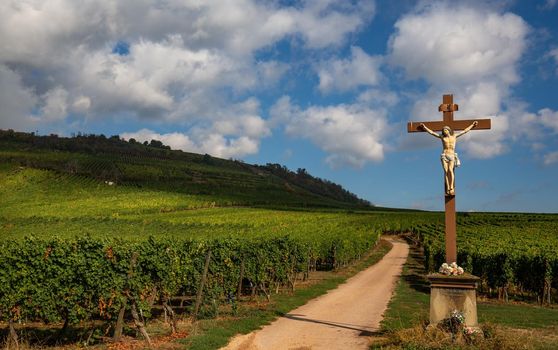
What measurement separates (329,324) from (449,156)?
5894 mm

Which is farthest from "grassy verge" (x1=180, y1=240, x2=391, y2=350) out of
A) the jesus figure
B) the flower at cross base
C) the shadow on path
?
the jesus figure

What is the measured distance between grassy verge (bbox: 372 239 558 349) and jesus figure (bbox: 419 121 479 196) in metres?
3.40

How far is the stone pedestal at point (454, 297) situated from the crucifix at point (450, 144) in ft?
2.44

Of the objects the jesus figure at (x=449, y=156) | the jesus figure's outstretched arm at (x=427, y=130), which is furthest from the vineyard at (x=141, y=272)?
the jesus figure's outstretched arm at (x=427, y=130)

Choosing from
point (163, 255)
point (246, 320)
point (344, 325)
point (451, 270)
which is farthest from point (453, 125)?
point (163, 255)

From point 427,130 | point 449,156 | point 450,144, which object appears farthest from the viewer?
point 427,130

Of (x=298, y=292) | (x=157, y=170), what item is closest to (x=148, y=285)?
(x=298, y=292)

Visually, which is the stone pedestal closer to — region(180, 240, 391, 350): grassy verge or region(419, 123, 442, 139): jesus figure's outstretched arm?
region(419, 123, 442, 139): jesus figure's outstretched arm

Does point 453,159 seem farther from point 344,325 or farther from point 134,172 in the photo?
point 134,172

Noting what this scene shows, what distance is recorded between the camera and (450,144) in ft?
37.9

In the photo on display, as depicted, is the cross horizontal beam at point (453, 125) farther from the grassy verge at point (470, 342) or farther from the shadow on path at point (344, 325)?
the shadow on path at point (344, 325)

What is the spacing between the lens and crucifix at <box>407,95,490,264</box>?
448 inches

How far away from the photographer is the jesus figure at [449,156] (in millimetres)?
11406

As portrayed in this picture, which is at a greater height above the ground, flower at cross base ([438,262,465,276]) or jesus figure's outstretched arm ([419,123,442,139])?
jesus figure's outstretched arm ([419,123,442,139])
